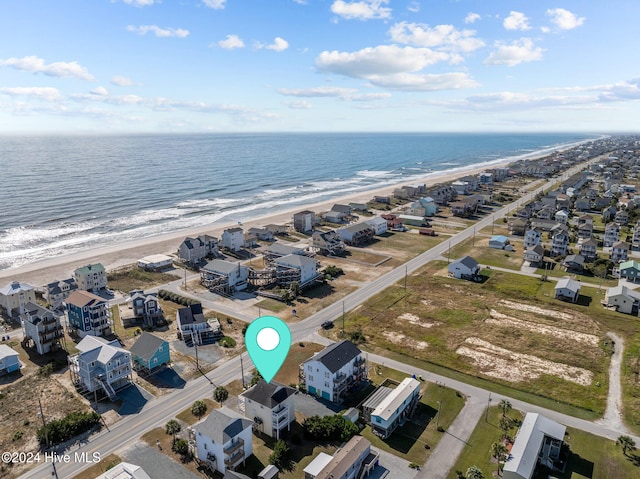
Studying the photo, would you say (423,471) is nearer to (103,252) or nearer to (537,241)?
(537,241)

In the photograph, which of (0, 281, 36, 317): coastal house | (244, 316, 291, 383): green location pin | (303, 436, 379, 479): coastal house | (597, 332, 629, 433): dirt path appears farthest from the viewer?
(0, 281, 36, 317): coastal house

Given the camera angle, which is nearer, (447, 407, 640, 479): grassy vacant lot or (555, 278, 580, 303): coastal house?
(447, 407, 640, 479): grassy vacant lot

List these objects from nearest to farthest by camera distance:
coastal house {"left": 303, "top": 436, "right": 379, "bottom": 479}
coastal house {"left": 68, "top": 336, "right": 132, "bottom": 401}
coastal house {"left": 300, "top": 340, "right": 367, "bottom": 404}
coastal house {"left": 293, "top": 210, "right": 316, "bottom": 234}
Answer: coastal house {"left": 303, "top": 436, "right": 379, "bottom": 479} → coastal house {"left": 300, "top": 340, "right": 367, "bottom": 404} → coastal house {"left": 68, "top": 336, "right": 132, "bottom": 401} → coastal house {"left": 293, "top": 210, "right": 316, "bottom": 234}

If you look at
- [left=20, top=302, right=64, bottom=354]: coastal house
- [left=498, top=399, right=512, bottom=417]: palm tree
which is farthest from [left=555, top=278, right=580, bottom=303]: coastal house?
[left=20, top=302, right=64, bottom=354]: coastal house

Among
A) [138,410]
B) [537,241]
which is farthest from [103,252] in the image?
[537,241]

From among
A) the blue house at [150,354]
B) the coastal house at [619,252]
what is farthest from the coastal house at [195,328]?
the coastal house at [619,252]

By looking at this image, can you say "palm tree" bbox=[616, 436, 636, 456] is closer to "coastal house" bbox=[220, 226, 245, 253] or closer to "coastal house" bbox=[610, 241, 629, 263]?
"coastal house" bbox=[610, 241, 629, 263]
